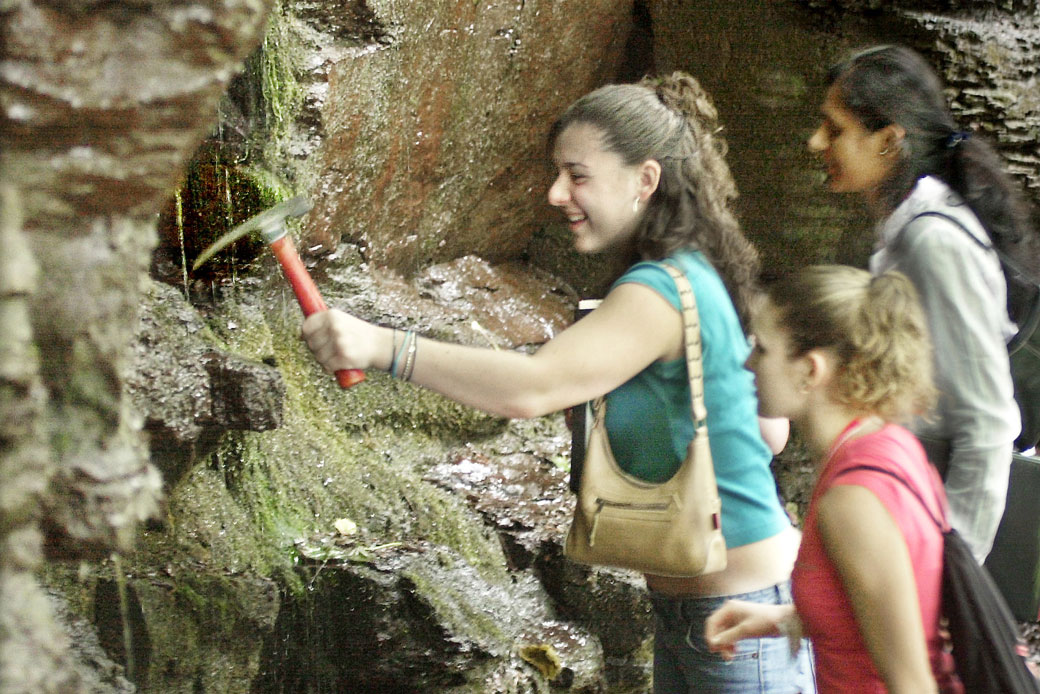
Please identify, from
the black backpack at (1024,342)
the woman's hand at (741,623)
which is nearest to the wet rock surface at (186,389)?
Result: the woman's hand at (741,623)

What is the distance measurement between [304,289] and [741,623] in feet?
3.18

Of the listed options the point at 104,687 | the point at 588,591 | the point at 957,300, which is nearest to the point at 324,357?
the point at 957,300

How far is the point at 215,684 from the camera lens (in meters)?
3.07

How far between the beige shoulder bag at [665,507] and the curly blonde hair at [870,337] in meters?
0.19

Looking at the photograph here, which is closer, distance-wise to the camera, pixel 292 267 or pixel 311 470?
pixel 292 267

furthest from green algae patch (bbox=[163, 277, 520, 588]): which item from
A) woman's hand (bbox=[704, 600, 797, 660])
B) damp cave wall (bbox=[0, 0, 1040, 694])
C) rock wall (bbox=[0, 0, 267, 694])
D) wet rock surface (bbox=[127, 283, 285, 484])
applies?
woman's hand (bbox=[704, 600, 797, 660])

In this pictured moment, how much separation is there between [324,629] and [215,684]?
14.3 inches

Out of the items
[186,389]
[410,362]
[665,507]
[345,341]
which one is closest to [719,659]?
[665,507]

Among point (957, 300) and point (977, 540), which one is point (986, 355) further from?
point (977, 540)

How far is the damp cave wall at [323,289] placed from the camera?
57.0 inches

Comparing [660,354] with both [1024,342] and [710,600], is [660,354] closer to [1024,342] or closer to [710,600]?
[710,600]

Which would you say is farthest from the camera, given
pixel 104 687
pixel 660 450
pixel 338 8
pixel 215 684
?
pixel 338 8

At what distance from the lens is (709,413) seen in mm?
1830

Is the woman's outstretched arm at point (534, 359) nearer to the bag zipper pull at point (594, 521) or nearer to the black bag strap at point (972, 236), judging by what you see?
the bag zipper pull at point (594, 521)
